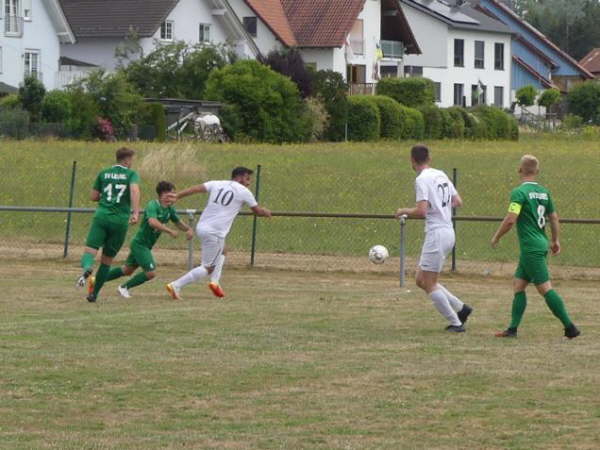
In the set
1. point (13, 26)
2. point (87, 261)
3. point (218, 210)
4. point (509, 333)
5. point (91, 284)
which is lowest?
point (509, 333)

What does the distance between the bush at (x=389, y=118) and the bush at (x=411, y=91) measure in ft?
19.7

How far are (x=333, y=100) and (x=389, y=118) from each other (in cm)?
373

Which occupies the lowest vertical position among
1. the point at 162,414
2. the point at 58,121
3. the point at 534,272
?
the point at 162,414

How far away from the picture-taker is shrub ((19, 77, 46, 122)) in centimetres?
5106

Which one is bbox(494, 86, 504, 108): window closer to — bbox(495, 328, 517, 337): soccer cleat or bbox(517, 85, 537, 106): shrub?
bbox(517, 85, 537, 106): shrub

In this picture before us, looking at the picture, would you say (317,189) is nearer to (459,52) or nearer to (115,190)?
(115,190)

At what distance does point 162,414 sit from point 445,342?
169 inches

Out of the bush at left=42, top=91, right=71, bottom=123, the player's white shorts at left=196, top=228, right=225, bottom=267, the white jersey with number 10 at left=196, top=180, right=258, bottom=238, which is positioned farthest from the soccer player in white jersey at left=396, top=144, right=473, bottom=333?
the bush at left=42, top=91, right=71, bottom=123

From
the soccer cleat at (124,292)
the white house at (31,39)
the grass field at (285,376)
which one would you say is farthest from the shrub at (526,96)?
the soccer cleat at (124,292)

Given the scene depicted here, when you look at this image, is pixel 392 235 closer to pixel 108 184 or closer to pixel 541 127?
pixel 108 184

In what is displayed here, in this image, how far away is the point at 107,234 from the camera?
52.8 ft

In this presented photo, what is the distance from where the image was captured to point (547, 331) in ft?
45.9

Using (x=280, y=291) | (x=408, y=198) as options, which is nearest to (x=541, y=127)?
(x=408, y=198)

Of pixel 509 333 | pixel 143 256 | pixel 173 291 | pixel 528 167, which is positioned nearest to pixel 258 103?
pixel 173 291
